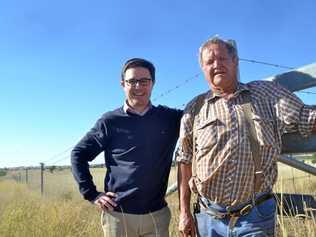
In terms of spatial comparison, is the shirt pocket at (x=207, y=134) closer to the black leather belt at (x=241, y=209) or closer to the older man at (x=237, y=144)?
the older man at (x=237, y=144)

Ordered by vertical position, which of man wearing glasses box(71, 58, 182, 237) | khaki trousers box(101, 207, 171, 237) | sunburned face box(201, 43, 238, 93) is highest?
sunburned face box(201, 43, 238, 93)

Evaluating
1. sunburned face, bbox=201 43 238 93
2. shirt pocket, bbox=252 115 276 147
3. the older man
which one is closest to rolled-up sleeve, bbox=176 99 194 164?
the older man

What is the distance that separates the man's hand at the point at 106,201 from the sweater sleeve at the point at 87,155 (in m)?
0.11

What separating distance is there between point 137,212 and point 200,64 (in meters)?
1.15

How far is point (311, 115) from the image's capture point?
2.60 meters

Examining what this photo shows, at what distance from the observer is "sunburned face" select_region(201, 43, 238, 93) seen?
9.58 ft

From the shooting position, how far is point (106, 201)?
352cm

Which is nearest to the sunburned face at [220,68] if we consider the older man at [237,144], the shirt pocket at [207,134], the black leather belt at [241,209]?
the older man at [237,144]

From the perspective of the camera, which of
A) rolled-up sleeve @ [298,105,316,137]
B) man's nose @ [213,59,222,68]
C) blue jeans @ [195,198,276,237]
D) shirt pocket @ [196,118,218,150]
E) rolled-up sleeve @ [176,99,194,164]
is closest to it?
rolled-up sleeve @ [298,105,316,137]

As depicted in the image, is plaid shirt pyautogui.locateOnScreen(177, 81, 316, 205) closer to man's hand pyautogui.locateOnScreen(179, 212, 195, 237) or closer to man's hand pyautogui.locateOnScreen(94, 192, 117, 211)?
man's hand pyautogui.locateOnScreen(179, 212, 195, 237)

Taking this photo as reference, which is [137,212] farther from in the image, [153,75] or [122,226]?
[153,75]

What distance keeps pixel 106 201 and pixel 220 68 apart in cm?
128

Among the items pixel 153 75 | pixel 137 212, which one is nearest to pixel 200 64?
pixel 153 75

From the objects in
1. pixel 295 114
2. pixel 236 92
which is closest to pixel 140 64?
pixel 236 92
